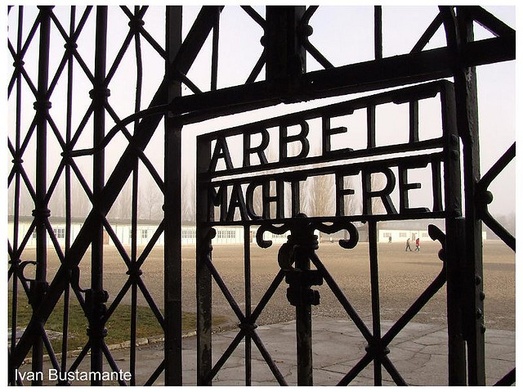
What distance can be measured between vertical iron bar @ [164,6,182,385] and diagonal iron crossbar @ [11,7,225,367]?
7 cm

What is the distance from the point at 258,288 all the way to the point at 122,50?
1250cm

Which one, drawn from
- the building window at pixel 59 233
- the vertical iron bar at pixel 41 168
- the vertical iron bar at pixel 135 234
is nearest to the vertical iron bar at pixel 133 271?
the vertical iron bar at pixel 135 234

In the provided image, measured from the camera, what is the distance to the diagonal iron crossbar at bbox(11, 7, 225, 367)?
2.43 metres

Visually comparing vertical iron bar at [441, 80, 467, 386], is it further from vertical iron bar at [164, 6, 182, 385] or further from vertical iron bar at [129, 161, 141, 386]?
vertical iron bar at [129, 161, 141, 386]

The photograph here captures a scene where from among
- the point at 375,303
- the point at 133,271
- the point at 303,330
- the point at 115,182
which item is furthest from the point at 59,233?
the point at 375,303

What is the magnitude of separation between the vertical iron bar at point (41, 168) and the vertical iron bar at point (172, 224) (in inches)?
44.5

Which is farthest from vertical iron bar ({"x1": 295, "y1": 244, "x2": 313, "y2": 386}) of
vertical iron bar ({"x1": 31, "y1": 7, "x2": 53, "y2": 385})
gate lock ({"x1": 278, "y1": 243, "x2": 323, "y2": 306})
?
vertical iron bar ({"x1": 31, "y1": 7, "x2": 53, "y2": 385})

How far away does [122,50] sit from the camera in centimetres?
278

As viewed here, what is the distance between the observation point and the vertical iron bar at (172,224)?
93.4 inches

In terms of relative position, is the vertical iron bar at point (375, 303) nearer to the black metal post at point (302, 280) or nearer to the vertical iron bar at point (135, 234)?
the black metal post at point (302, 280)

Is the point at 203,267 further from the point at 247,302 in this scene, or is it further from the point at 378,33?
the point at 378,33

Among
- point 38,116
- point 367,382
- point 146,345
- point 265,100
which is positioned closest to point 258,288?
point 146,345

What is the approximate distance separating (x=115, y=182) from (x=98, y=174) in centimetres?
19

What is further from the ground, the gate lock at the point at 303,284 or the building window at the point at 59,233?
the gate lock at the point at 303,284
